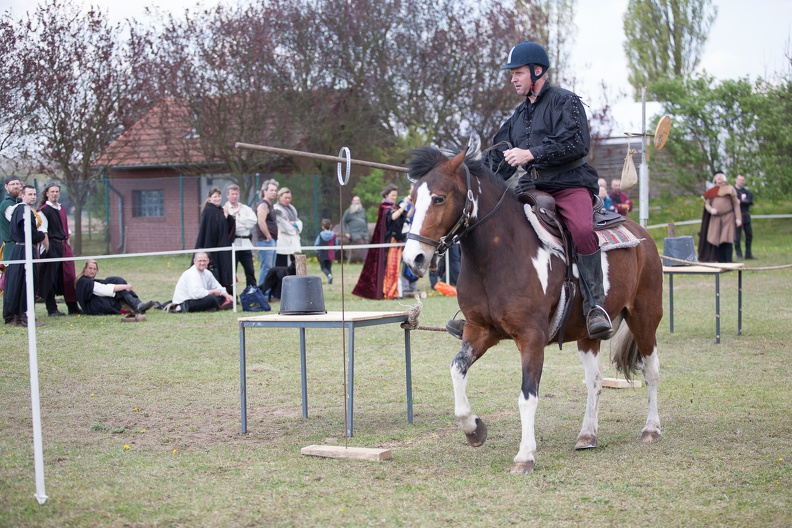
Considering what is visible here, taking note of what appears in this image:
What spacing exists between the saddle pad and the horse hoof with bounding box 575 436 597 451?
1.31m

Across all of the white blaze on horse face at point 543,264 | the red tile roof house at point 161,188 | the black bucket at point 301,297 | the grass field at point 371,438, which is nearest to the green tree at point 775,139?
the red tile roof house at point 161,188

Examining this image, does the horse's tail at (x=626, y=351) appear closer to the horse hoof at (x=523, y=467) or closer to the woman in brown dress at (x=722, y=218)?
the horse hoof at (x=523, y=467)

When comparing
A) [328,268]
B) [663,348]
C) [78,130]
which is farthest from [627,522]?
[78,130]

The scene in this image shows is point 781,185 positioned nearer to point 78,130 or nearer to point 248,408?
point 78,130

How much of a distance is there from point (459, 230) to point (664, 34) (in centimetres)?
4029

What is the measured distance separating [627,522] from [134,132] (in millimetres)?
27120

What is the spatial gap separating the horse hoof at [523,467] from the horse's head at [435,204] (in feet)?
4.32

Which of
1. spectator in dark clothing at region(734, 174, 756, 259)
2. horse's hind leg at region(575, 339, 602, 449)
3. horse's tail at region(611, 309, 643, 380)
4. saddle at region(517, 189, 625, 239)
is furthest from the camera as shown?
spectator in dark clothing at region(734, 174, 756, 259)

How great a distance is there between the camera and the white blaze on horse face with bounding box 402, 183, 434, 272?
512 centimetres

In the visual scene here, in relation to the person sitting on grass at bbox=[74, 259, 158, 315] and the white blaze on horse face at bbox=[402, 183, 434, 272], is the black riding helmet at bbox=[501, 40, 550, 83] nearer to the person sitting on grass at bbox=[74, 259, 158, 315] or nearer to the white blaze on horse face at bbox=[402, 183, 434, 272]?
the white blaze on horse face at bbox=[402, 183, 434, 272]

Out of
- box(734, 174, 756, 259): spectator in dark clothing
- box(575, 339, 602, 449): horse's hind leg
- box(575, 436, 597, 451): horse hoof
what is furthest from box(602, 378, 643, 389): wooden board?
box(734, 174, 756, 259): spectator in dark clothing

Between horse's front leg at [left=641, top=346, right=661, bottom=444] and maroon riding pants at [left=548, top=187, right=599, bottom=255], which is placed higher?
maroon riding pants at [left=548, top=187, right=599, bottom=255]

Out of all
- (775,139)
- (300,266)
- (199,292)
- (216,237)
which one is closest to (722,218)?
(775,139)

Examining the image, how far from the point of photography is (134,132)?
2902 cm
